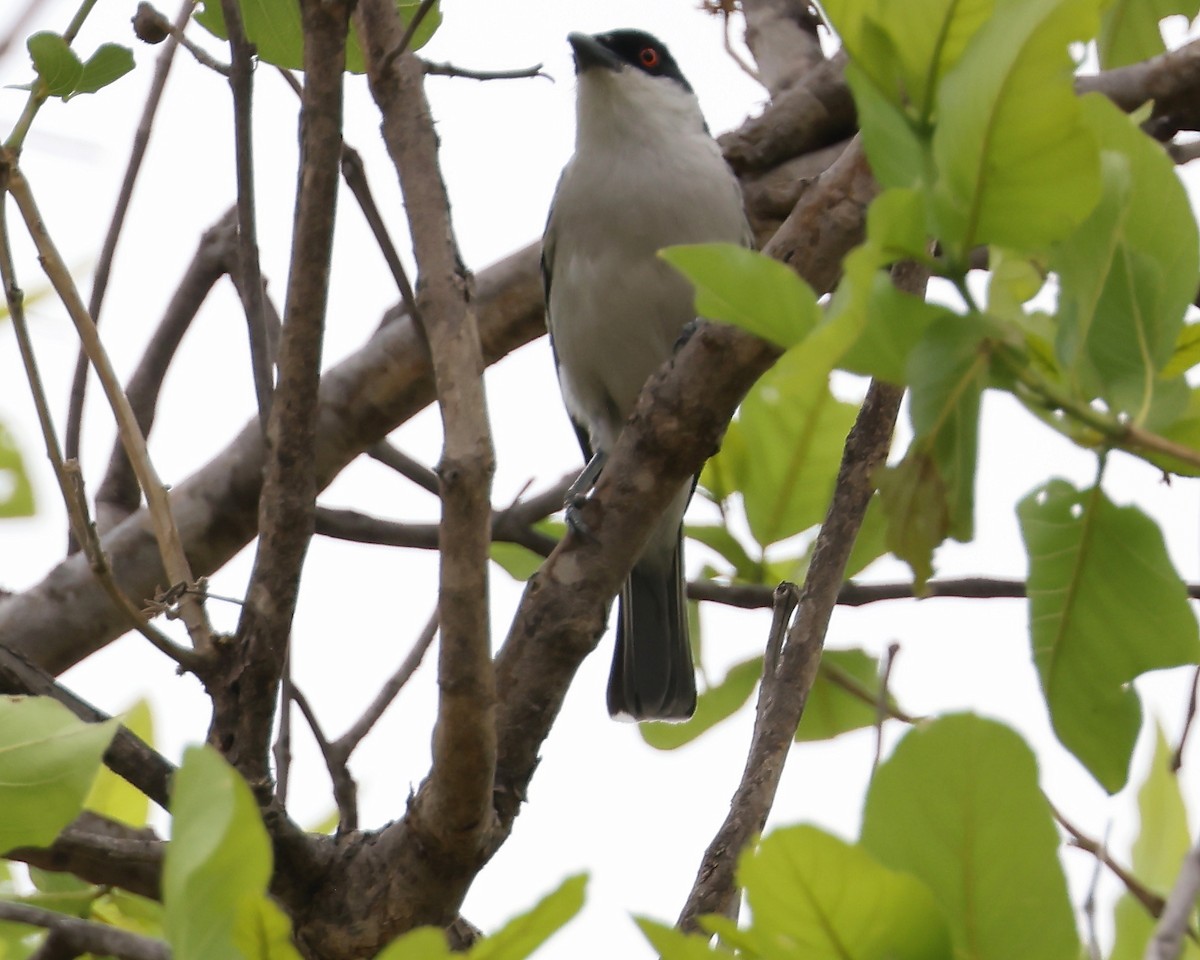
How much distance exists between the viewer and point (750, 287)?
90cm

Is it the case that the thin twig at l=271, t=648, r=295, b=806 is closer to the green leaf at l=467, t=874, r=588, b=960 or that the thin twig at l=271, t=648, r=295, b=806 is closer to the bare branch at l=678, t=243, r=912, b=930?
the bare branch at l=678, t=243, r=912, b=930

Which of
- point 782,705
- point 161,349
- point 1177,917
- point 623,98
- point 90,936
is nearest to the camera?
point 1177,917

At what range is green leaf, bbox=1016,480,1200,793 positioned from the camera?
3.50 ft

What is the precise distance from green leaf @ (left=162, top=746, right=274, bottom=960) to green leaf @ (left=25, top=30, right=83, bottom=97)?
1.12 metres

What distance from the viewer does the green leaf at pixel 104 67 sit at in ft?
5.83

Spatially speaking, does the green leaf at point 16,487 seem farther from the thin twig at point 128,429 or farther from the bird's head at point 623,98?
the bird's head at point 623,98

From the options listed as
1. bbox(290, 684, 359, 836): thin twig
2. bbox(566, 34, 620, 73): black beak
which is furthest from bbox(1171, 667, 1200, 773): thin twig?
bbox(566, 34, 620, 73): black beak

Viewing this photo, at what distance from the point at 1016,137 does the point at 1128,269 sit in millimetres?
157

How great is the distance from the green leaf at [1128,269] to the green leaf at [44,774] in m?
0.85

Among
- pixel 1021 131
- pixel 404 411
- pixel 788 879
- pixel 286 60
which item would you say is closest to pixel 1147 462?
pixel 1021 131

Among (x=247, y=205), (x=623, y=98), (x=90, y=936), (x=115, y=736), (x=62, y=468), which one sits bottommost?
(x=90, y=936)

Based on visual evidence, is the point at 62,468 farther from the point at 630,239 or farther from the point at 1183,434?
the point at 630,239

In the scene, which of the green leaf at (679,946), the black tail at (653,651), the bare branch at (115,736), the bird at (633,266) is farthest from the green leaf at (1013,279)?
the black tail at (653,651)

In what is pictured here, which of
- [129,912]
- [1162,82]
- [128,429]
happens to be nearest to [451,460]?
[128,429]
